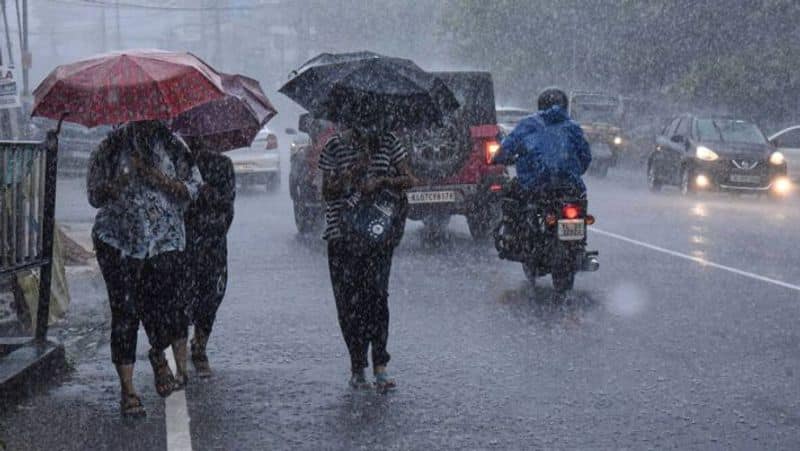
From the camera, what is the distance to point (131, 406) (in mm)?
6094

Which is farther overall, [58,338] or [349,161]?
[58,338]

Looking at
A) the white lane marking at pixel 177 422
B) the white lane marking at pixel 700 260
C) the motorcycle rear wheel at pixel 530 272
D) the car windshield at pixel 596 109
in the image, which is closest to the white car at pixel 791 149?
the car windshield at pixel 596 109

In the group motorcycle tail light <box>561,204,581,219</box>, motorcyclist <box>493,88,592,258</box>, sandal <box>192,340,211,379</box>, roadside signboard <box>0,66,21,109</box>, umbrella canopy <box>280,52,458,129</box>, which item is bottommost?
sandal <box>192,340,211,379</box>

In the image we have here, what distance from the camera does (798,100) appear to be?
33844 mm

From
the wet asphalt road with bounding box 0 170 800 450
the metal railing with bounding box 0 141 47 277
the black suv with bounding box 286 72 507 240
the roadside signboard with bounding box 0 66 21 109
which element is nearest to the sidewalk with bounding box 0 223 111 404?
the wet asphalt road with bounding box 0 170 800 450

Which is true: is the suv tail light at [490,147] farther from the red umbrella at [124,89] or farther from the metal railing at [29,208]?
the red umbrella at [124,89]

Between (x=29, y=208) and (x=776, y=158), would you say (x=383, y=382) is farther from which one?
(x=776, y=158)

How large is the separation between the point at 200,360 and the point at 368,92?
203 centimetres

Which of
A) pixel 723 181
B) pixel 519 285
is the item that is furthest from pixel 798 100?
pixel 519 285

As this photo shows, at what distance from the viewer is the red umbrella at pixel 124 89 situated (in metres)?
5.67

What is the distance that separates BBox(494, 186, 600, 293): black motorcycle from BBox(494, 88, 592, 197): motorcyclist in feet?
0.37

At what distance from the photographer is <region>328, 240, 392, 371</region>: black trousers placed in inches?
260

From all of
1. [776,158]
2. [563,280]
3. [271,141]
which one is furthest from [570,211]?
[776,158]

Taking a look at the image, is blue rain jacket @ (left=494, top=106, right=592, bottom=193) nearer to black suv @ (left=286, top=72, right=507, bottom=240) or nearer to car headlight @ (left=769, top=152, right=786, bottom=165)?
black suv @ (left=286, top=72, right=507, bottom=240)
